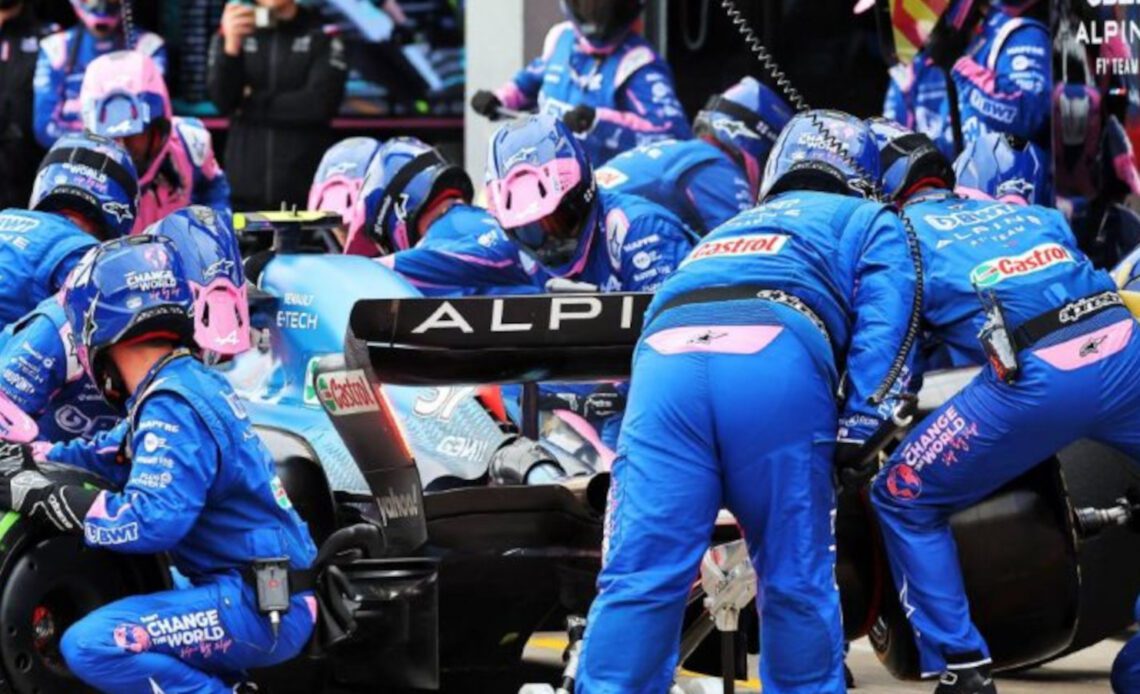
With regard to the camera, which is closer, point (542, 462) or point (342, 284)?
point (542, 462)

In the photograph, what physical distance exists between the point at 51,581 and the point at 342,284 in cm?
210

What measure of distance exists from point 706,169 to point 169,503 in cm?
521

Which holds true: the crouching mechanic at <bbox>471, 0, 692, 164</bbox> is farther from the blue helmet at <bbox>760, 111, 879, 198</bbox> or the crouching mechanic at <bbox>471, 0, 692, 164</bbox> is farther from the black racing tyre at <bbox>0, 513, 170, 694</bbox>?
the black racing tyre at <bbox>0, 513, 170, 694</bbox>

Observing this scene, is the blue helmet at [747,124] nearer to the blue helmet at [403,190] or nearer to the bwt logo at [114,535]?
the blue helmet at [403,190]

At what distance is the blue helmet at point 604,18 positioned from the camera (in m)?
13.1

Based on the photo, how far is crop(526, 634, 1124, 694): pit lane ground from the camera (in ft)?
29.8

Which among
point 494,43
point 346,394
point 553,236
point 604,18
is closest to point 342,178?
point 553,236

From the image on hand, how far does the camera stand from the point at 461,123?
16.8 metres

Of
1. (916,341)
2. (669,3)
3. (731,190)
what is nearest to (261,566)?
(916,341)

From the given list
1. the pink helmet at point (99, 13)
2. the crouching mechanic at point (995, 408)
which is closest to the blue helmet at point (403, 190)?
the crouching mechanic at point (995, 408)

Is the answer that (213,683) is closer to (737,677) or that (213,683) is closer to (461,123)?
(737,677)

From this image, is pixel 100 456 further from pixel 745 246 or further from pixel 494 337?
pixel 745 246

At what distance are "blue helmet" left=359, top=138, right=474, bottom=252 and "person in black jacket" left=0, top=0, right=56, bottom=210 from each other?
196 inches

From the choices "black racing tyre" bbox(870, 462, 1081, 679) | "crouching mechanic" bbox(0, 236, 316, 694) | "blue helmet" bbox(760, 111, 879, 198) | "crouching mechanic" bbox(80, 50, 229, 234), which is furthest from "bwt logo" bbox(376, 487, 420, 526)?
"crouching mechanic" bbox(80, 50, 229, 234)
